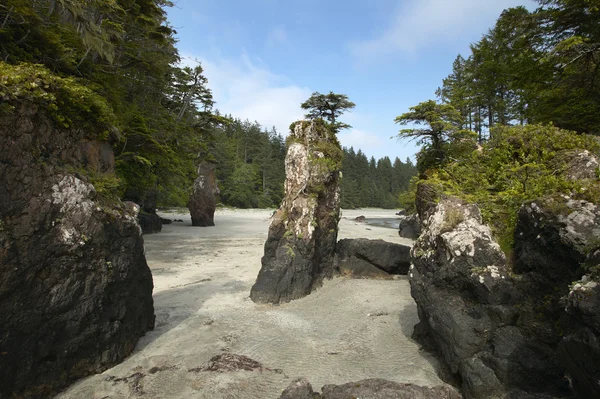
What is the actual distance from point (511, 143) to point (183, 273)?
10.3 metres

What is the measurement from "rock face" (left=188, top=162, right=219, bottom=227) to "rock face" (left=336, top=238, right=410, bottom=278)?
17613mm

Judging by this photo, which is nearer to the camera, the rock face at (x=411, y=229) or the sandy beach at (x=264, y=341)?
the sandy beach at (x=264, y=341)

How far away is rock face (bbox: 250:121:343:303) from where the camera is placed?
8.28 m

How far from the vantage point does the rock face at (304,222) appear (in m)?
8.28

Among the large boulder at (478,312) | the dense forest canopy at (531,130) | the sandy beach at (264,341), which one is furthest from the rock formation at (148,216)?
the large boulder at (478,312)

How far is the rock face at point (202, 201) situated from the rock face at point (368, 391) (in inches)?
912

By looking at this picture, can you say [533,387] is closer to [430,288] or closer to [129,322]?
[430,288]

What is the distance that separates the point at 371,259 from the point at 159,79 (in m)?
13.4

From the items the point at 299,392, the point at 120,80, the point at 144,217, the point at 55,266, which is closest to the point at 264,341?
the point at 299,392

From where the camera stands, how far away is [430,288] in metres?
5.05

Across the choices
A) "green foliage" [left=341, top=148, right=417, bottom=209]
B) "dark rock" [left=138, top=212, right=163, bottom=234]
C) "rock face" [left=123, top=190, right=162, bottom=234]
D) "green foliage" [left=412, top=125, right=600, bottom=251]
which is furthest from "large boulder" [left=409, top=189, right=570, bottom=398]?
"green foliage" [left=341, top=148, right=417, bottom=209]

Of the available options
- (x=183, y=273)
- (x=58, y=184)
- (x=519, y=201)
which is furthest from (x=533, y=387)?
(x=183, y=273)

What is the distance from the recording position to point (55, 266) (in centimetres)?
439

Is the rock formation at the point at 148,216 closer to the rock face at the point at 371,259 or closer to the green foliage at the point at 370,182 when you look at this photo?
the rock face at the point at 371,259
